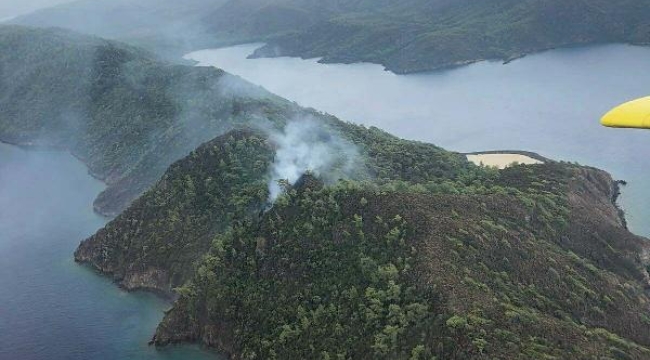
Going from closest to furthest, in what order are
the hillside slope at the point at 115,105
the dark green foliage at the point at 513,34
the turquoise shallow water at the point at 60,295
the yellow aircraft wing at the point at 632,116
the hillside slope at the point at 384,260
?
the yellow aircraft wing at the point at 632,116
the hillside slope at the point at 384,260
the turquoise shallow water at the point at 60,295
the hillside slope at the point at 115,105
the dark green foliage at the point at 513,34

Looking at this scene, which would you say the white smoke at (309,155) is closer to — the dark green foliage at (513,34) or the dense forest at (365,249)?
the dense forest at (365,249)

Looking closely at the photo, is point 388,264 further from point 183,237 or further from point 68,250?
point 68,250

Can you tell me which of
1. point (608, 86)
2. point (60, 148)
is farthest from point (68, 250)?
point (608, 86)

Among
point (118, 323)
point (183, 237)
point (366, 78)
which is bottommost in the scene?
point (366, 78)

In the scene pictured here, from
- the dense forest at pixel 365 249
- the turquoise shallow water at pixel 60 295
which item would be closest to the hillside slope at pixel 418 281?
the dense forest at pixel 365 249

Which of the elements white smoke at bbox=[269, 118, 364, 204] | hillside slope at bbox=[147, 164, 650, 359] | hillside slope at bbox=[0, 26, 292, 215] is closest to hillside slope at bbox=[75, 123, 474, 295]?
white smoke at bbox=[269, 118, 364, 204]

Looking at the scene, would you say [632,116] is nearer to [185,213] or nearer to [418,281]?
[418,281]
